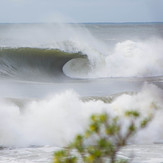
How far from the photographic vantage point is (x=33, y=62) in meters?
22.4

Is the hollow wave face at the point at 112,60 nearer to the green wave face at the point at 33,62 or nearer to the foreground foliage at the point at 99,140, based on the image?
the green wave face at the point at 33,62


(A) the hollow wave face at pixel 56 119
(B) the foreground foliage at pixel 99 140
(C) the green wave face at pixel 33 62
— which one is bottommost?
(B) the foreground foliage at pixel 99 140

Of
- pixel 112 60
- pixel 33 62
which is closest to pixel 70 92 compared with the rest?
pixel 33 62

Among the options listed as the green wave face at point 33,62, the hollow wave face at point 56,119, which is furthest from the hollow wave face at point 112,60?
the hollow wave face at point 56,119

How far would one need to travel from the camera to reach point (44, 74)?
21.1m

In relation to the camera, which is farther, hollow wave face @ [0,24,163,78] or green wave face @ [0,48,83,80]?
hollow wave face @ [0,24,163,78]

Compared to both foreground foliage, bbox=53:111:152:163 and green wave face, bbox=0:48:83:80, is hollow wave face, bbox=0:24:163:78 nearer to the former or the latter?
green wave face, bbox=0:48:83:80

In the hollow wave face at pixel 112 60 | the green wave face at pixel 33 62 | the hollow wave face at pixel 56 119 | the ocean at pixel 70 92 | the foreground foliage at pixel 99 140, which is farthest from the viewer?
the hollow wave face at pixel 112 60

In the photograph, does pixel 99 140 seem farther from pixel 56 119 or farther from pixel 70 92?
pixel 70 92

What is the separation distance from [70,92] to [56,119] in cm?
176

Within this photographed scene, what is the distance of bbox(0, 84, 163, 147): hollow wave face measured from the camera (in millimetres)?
9547

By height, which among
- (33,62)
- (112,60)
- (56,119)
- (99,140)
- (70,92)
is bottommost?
(99,140)

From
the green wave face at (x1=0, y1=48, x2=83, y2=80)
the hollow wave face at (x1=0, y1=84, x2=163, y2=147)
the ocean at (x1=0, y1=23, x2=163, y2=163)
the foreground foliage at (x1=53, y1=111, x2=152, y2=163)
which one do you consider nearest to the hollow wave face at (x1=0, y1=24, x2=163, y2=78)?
the ocean at (x1=0, y1=23, x2=163, y2=163)

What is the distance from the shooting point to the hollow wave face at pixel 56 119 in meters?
9.55
